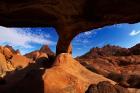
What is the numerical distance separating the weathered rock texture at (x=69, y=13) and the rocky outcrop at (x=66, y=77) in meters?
8.01

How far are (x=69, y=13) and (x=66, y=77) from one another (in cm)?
1181

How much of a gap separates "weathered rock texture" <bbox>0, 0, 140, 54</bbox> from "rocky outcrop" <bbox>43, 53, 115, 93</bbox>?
801 centimetres

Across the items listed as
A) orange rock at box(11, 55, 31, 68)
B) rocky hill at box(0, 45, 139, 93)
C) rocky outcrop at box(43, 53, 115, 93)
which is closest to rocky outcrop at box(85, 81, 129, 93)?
rocky hill at box(0, 45, 139, 93)

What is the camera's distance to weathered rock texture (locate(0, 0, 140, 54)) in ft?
34.8

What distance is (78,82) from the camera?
22.9 meters

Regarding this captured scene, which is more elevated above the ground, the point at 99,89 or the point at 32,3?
the point at 32,3

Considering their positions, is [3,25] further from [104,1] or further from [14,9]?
[104,1]

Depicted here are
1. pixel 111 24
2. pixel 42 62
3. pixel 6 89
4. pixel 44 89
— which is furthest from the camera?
pixel 42 62

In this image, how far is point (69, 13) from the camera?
1170 centimetres

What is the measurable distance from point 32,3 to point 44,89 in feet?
39.1

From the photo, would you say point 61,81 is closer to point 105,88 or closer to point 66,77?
point 66,77

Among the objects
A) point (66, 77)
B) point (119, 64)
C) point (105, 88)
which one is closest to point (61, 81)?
point (66, 77)

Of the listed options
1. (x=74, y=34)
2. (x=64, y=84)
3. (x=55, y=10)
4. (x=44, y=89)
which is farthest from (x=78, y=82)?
(x=55, y=10)

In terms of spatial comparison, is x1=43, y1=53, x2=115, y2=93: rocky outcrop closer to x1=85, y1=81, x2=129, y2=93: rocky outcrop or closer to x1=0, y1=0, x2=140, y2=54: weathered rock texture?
x1=85, y1=81, x2=129, y2=93: rocky outcrop
